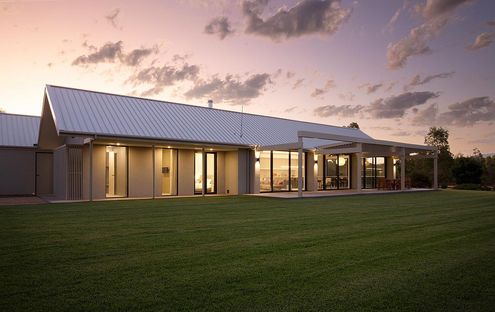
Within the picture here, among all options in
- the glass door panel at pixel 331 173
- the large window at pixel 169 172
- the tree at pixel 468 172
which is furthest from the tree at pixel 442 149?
the large window at pixel 169 172

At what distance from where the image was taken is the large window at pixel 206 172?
18.1 meters

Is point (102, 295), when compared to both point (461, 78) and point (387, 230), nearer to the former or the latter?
point (387, 230)

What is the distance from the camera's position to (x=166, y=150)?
17812mm

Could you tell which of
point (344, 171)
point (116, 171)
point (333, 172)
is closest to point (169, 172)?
point (116, 171)

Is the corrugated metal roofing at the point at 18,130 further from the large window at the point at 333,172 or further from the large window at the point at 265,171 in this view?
the large window at the point at 333,172

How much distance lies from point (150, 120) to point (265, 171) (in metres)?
6.43

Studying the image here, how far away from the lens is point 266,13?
14.3m

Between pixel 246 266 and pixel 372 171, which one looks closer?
pixel 246 266

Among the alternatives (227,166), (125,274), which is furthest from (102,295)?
(227,166)

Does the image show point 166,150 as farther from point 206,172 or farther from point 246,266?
point 246,266

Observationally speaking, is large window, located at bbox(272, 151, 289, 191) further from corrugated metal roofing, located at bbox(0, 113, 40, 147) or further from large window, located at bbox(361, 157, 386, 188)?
corrugated metal roofing, located at bbox(0, 113, 40, 147)

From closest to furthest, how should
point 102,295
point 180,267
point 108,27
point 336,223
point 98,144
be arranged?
point 102,295 → point 180,267 → point 336,223 → point 108,27 → point 98,144

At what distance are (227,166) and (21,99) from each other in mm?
16617

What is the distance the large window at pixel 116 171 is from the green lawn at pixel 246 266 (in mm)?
8458
